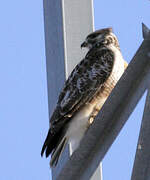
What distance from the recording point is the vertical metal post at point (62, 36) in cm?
391

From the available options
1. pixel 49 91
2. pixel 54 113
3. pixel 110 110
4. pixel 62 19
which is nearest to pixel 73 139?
pixel 54 113

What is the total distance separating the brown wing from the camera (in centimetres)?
430

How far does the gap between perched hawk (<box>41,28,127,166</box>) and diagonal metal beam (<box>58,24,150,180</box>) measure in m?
1.39

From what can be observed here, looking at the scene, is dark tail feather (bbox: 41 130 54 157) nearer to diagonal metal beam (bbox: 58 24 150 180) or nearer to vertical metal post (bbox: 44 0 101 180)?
vertical metal post (bbox: 44 0 101 180)

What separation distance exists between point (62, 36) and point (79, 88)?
0.66m

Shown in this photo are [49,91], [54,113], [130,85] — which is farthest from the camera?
[54,113]

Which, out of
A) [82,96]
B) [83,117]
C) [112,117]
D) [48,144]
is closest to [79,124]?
[83,117]

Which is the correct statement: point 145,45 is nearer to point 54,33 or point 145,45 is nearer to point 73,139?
point 54,33

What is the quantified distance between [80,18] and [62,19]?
0.14 meters

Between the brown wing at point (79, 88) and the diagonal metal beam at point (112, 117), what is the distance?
1.43m

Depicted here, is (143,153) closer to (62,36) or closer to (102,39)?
(62,36)

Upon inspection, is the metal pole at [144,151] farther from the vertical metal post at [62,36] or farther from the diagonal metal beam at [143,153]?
the vertical metal post at [62,36]

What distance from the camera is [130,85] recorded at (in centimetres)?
262

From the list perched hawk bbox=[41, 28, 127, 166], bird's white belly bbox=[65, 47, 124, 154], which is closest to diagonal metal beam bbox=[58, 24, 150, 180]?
perched hawk bbox=[41, 28, 127, 166]
